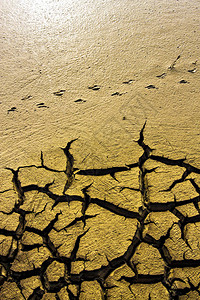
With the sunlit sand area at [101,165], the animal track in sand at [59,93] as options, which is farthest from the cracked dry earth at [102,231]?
the animal track in sand at [59,93]

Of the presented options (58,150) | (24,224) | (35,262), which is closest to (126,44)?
(58,150)

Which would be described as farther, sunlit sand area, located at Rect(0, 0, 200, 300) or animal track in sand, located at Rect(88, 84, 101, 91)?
animal track in sand, located at Rect(88, 84, 101, 91)

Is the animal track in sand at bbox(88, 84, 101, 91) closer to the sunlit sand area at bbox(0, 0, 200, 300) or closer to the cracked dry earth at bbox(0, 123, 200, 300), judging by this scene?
the sunlit sand area at bbox(0, 0, 200, 300)

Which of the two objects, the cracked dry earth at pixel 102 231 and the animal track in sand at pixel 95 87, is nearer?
the cracked dry earth at pixel 102 231

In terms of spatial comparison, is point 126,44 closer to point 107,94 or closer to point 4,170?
point 107,94

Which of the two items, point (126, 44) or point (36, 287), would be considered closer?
point (36, 287)

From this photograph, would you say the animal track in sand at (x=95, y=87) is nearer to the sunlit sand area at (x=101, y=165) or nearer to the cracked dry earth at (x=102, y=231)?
the sunlit sand area at (x=101, y=165)

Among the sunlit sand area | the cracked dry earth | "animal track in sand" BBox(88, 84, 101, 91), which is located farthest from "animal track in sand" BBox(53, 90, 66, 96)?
the cracked dry earth
